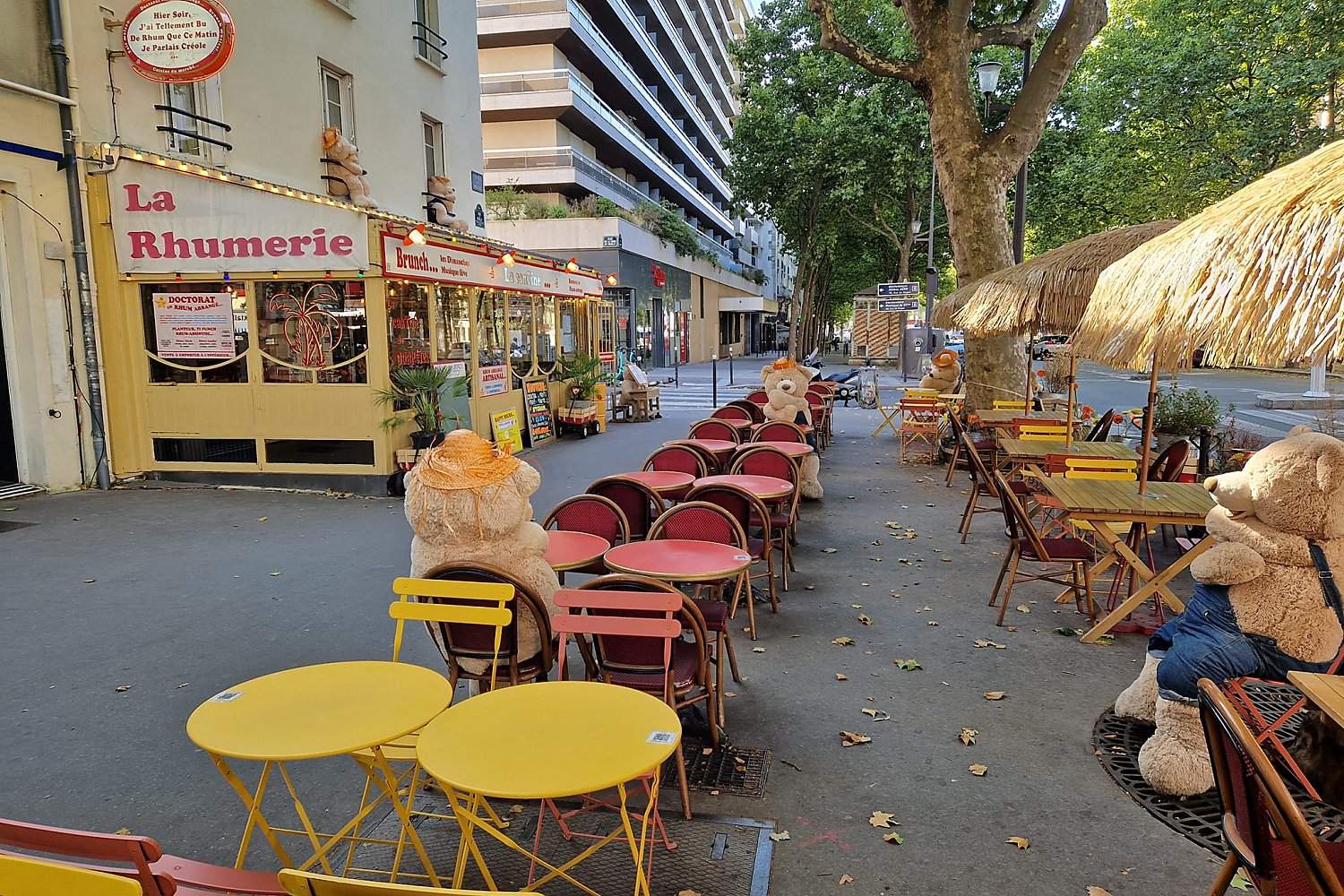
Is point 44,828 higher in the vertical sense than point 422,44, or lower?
lower

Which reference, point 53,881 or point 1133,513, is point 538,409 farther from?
point 53,881

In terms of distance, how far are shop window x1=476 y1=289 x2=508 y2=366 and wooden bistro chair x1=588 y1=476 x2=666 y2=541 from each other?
6987 millimetres

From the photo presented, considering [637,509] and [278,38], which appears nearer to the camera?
[637,509]

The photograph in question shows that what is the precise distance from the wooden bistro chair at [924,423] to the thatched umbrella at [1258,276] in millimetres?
8484

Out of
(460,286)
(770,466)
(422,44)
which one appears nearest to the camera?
(770,466)

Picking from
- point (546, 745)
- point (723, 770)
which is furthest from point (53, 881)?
point (723, 770)

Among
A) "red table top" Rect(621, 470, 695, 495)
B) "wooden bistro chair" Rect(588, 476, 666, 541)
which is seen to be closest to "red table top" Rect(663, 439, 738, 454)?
"red table top" Rect(621, 470, 695, 495)

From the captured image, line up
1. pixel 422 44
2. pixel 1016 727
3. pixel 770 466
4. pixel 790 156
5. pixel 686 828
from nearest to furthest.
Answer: pixel 686 828 → pixel 1016 727 → pixel 770 466 → pixel 422 44 → pixel 790 156

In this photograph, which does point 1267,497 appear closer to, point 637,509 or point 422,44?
point 637,509

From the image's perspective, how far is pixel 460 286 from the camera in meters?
11.4

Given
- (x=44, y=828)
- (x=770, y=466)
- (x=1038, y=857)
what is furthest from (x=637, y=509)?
(x=44, y=828)

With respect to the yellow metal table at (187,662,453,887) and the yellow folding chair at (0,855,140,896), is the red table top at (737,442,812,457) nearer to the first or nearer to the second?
the yellow metal table at (187,662,453,887)

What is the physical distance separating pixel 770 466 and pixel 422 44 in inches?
520

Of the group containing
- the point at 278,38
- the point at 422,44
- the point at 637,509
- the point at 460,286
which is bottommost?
the point at 637,509
